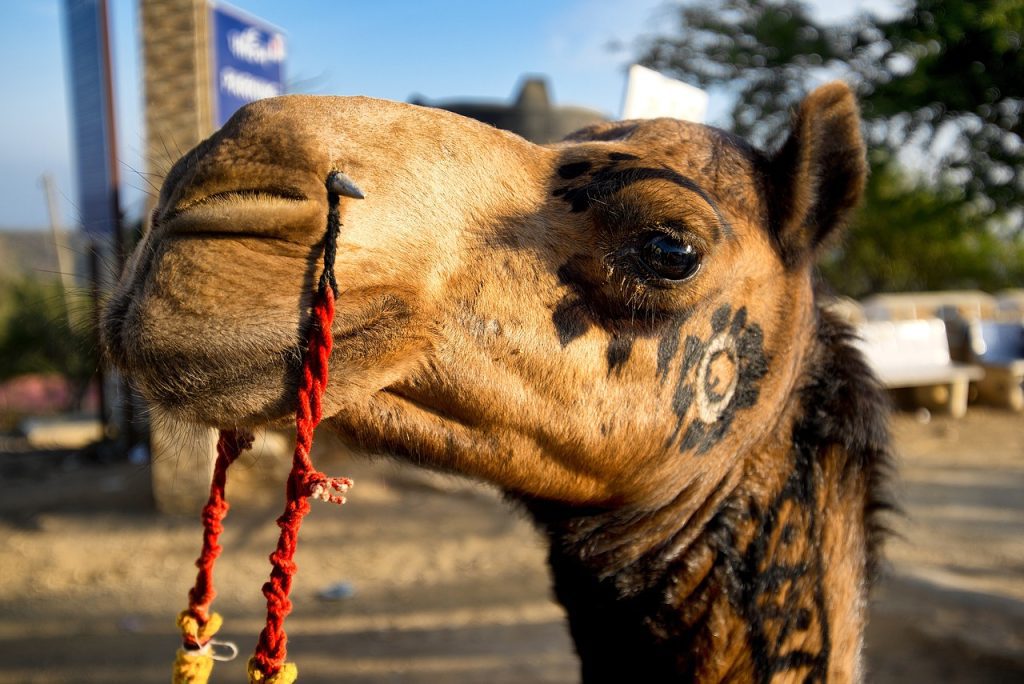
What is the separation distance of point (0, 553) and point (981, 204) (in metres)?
14.9

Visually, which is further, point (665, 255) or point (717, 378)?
point (717, 378)

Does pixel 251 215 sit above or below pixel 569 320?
above

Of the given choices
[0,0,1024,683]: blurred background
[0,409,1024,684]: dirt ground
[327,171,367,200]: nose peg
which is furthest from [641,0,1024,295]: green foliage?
[327,171,367,200]: nose peg

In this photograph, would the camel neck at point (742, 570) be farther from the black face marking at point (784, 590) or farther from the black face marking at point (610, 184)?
the black face marking at point (610, 184)

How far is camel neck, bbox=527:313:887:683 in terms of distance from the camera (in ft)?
5.83

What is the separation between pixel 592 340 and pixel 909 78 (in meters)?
12.5

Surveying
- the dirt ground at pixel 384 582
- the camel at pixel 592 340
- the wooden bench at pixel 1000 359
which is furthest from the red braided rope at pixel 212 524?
the wooden bench at pixel 1000 359

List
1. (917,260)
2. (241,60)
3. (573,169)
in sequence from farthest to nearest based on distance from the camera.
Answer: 1. (917,260)
2. (241,60)
3. (573,169)

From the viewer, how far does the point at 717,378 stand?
5.99ft

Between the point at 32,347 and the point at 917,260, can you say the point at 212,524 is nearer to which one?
the point at 32,347

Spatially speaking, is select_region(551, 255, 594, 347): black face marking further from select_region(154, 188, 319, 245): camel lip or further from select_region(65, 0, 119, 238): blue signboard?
select_region(65, 0, 119, 238): blue signboard

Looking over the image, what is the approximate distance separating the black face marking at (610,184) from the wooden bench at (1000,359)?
12244mm

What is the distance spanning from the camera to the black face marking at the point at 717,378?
1778 mm

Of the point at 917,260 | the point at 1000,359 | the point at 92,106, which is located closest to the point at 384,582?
the point at 92,106
